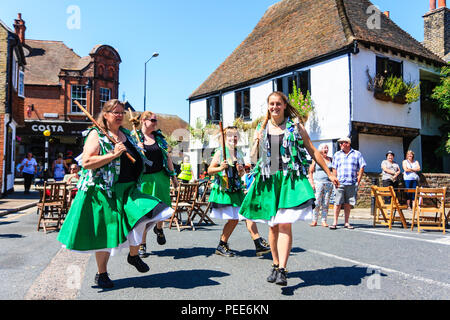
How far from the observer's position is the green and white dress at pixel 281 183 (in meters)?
3.74

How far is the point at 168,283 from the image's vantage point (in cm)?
390

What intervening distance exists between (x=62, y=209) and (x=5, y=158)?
10.3 m

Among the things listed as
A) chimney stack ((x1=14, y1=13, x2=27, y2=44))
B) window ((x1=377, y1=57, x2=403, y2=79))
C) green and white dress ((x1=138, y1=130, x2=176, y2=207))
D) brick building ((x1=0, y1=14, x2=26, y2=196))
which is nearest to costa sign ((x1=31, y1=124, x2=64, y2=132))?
chimney stack ((x1=14, y1=13, x2=27, y2=44))

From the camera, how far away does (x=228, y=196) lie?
533cm

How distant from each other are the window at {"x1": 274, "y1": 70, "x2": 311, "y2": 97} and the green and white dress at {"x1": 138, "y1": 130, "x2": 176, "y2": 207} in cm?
1212

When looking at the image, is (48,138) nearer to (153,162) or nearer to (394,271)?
(153,162)

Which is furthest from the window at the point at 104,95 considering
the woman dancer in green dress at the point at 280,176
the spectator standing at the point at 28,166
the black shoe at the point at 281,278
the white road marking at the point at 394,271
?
the black shoe at the point at 281,278

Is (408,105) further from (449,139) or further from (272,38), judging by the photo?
(272,38)

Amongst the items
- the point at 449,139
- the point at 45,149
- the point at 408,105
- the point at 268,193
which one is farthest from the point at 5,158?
the point at 449,139

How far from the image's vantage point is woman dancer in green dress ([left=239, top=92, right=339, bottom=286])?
12.2 ft

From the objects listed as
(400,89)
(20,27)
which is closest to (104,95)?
(20,27)

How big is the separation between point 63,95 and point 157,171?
2623cm

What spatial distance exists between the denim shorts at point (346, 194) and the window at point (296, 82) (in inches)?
345

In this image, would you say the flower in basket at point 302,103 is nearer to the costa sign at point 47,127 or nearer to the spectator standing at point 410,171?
the spectator standing at point 410,171
